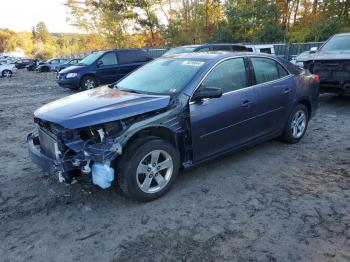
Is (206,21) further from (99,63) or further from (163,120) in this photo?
(163,120)

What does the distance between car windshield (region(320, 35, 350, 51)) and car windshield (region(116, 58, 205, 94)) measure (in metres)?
6.21

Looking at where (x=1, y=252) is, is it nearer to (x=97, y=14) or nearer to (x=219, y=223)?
(x=219, y=223)

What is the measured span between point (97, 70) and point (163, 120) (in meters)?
10.7

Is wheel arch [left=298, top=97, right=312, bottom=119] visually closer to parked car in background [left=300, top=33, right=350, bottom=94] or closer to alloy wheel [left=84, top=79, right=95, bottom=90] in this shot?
parked car in background [left=300, top=33, right=350, bottom=94]

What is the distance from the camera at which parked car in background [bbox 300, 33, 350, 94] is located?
8.45m

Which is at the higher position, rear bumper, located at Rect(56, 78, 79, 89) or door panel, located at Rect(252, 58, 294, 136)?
door panel, located at Rect(252, 58, 294, 136)

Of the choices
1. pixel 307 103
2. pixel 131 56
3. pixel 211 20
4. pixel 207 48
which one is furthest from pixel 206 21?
pixel 307 103

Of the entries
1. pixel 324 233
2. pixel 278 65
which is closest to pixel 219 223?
pixel 324 233

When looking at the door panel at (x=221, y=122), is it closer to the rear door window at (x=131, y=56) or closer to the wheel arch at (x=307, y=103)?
the wheel arch at (x=307, y=103)

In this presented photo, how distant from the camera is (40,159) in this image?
4.03 meters

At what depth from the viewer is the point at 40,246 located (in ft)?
10.8

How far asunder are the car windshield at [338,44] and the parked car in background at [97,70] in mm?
7642

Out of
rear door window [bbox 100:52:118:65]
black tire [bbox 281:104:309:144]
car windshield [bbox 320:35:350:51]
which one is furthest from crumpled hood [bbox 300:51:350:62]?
rear door window [bbox 100:52:118:65]

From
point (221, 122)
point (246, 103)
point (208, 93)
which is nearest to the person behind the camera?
point (208, 93)
